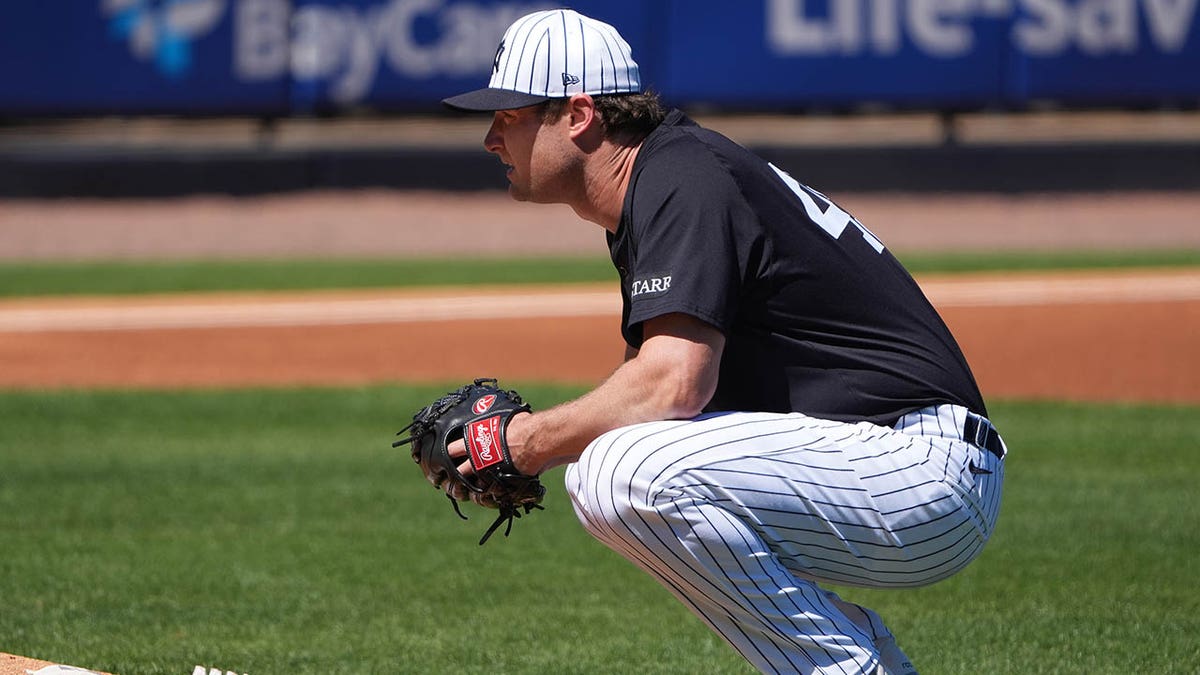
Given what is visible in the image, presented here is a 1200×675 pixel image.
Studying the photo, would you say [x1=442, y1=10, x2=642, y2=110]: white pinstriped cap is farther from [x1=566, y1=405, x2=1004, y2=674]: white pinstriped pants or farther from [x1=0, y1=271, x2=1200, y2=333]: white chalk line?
[x1=0, y1=271, x2=1200, y2=333]: white chalk line

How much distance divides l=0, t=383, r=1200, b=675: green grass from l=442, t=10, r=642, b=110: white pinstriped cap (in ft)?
5.57

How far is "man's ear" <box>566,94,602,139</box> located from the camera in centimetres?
315

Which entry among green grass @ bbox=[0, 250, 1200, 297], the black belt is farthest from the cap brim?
green grass @ bbox=[0, 250, 1200, 297]

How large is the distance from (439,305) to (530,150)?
947 centimetres

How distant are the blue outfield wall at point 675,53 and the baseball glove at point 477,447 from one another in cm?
1416

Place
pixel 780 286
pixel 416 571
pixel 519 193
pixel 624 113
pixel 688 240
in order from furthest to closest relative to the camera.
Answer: pixel 416 571 < pixel 519 193 < pixel 624 113 < pixel 780 286 < pixel 688 240

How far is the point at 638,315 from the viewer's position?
2945mm

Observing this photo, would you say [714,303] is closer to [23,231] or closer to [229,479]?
[229,479]

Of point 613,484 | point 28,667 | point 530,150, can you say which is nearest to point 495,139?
point 530,150

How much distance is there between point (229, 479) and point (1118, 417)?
4751mm

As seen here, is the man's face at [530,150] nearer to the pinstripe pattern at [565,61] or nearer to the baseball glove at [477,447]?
the pinstripe pattern at [565,61]

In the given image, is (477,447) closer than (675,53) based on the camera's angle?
Yes

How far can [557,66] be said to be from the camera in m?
3.15

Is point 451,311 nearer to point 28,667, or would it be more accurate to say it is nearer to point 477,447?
point 28,667
